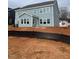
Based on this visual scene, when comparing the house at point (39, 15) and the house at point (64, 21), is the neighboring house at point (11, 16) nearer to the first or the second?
the house at point (39, 15)

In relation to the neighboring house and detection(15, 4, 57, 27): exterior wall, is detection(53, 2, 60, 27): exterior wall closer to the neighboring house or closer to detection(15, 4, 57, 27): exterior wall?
detection(15, 4, 57, 27): exterior wall

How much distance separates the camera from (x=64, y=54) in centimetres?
186

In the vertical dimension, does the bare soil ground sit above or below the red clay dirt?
above

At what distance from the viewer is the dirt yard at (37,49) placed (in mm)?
1844

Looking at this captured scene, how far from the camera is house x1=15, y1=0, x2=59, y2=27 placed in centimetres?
187

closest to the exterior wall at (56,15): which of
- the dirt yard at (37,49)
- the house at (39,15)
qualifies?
the house at (39,15)

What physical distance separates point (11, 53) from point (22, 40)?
0.18 m

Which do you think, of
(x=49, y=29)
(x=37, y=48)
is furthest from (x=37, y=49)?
(x=49, y=29)

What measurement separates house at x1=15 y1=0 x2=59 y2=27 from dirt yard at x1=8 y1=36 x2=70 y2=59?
180mm

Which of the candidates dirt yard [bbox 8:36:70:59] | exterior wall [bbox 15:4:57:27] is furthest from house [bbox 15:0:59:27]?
dirt yard [bbox 8:36:70:59]

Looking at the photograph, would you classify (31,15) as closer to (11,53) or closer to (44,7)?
(44,7)

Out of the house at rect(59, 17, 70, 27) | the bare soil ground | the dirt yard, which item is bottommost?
the dirt yard

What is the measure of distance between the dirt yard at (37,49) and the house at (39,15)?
0.59 ft
